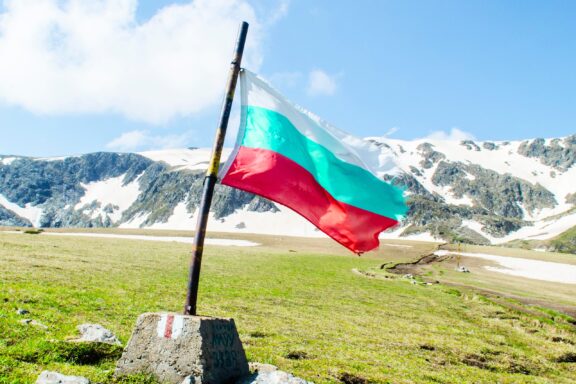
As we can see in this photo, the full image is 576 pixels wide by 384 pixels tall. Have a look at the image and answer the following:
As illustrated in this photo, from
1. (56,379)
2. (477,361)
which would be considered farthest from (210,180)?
(477,361)

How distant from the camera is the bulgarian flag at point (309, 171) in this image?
36.6ft

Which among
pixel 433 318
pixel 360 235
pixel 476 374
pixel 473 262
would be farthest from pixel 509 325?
pixel 473 262

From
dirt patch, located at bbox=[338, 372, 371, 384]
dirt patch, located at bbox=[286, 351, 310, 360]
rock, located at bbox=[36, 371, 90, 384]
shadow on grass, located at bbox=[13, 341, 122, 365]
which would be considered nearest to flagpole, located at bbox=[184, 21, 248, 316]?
rock, located at bbox=[36, 371, 90, 384]

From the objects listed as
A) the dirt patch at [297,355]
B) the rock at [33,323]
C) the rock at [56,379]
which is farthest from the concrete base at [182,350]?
the dirt patch at [297,355]

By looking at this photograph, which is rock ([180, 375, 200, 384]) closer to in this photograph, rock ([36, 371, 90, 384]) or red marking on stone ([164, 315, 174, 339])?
red marking on stone ([164, 315, 174, 339])

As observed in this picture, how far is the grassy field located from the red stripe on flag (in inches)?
190

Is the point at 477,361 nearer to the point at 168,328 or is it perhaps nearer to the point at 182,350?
the point at 182,350

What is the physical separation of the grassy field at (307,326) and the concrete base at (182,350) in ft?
1.61

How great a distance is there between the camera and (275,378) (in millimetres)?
10000

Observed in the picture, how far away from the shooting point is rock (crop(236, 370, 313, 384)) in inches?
389

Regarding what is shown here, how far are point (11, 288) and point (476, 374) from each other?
20479 millimetres

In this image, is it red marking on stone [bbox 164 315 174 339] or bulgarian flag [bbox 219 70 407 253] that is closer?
red marking on stone [bbox 164 315 174 339]

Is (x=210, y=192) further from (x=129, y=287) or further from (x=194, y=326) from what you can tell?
(x=129, y=287)

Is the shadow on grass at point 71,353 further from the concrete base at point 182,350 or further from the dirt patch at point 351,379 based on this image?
the dirt patch at point 351,379
